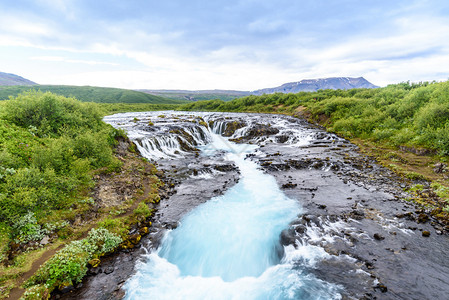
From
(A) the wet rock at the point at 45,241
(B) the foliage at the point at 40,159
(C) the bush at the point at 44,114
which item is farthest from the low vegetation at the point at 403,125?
(C) the bush at the point at 44,114

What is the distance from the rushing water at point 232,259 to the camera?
7.49 metres

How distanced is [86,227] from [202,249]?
5.99 m

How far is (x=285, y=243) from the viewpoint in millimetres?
9750

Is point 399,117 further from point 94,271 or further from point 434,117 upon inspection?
point 94,271

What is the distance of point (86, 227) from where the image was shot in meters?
9.54

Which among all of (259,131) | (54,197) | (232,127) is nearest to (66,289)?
(54,197)

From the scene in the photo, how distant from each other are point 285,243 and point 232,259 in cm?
286

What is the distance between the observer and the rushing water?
7.49m

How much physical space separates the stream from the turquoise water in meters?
0.04

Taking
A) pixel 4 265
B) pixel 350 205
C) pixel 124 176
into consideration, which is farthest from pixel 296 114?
pixel 4 265

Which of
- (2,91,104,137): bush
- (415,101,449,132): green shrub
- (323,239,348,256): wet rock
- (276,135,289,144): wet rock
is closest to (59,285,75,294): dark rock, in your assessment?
(323,239,348,256): wet rock

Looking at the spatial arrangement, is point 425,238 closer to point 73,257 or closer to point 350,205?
point 350,205

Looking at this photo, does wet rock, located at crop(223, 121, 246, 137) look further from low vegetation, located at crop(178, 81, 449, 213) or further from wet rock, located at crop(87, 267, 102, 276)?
wet rock, located at crop(87, 267, 102, 276)

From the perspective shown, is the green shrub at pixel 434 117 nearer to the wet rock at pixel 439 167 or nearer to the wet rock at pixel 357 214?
the wet rock at pixel 439 167
